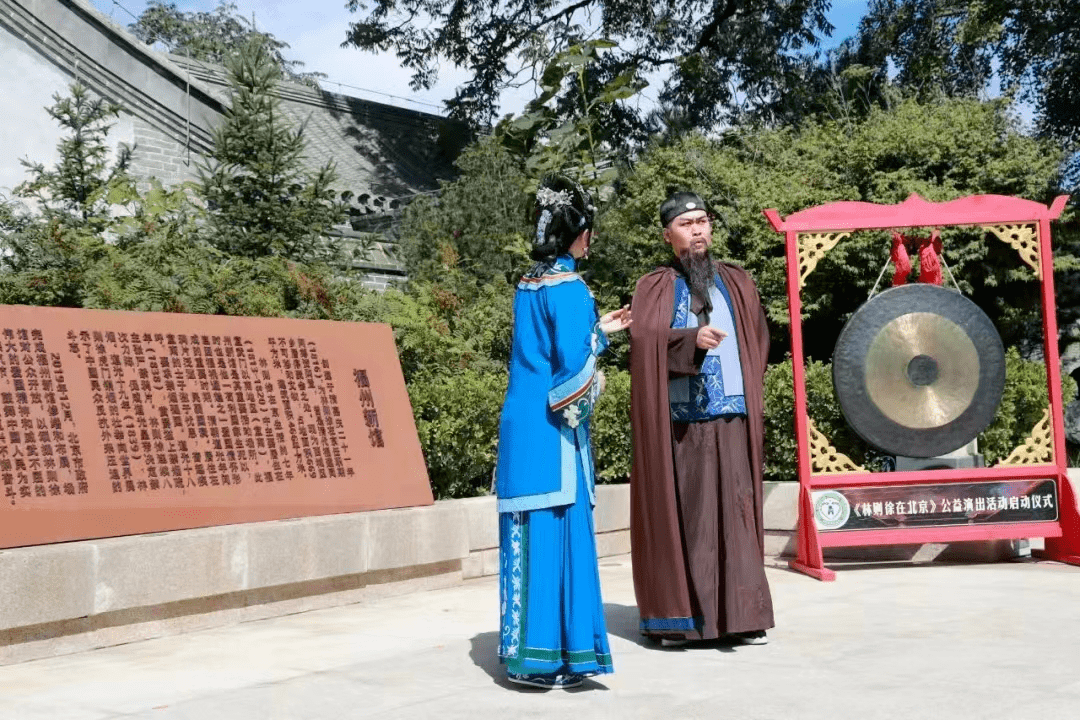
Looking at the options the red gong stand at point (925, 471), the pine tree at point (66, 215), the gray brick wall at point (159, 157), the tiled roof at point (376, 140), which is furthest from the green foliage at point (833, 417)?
the tiled roof at point (376, 140)

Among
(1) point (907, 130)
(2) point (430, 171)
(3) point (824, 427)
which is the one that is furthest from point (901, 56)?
(3) point (824, 427)

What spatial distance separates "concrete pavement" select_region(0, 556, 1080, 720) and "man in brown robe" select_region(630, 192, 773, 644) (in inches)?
7.4

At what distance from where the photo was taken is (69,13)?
12.6 meters

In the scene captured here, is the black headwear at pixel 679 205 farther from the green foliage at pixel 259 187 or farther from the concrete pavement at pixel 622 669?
the green foliage at pixel 259 187

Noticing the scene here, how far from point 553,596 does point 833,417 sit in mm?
4115

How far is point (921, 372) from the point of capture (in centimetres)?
657

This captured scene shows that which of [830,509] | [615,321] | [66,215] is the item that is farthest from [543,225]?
[66,215]

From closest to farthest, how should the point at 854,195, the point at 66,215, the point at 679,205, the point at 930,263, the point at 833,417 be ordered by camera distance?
the point at 679,205
the point at 930,263
the point at 833,417
the point at 66,215
the point at 854,195

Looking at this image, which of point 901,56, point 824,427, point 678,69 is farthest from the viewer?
point 678,69

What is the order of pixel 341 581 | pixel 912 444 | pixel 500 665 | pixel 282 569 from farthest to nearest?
pixel 912 444
pixel 341 581
pixel 282 569
pixel 500 665

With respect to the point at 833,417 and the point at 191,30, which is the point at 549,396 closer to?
the point at 833,417

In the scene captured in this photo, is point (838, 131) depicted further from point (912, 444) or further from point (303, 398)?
point (303, 398)

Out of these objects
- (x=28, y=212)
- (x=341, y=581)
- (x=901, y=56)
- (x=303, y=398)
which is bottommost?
(x=341, y=581)

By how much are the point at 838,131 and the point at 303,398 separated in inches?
312
